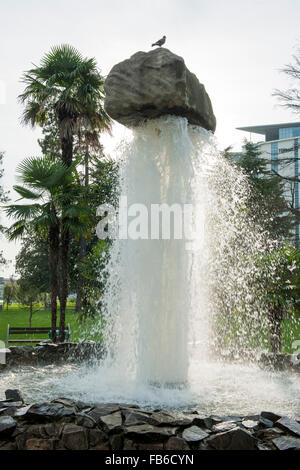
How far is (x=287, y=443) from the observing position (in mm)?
3230

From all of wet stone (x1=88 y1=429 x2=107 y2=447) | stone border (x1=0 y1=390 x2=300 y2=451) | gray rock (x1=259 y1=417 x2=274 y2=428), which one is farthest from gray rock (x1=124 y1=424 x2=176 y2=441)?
gray rock (x1=259 y1=417 x2=274 y2=428)

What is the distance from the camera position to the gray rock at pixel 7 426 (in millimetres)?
3432

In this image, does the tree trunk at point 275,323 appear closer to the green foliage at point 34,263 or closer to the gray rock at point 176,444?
the gray rock at point 176,444

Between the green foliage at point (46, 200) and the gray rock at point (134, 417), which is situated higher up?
the green foliage at point (46, 200)

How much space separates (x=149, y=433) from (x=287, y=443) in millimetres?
1081

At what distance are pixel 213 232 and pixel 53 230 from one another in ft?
14.5

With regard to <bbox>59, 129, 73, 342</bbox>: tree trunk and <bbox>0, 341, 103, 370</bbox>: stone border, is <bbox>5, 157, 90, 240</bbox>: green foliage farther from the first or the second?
<bbox>0, 341, 103, 370</bbox>: stone border

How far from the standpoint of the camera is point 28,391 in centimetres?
548

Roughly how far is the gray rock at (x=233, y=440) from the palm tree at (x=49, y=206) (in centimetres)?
827

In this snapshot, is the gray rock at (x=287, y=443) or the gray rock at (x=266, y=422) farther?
the gray rock at (x=266, y=422)

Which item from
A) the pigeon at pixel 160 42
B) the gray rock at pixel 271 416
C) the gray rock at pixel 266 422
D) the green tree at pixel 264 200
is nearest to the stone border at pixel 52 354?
the gray rock at pixel 271 416

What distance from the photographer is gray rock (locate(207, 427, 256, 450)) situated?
319cm

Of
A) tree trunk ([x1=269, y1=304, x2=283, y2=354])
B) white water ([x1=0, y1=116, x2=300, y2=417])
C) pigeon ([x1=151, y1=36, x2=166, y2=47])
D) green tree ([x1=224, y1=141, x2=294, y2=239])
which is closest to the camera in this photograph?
white water ([x1=0, y1=116, x2=300, y2=417])

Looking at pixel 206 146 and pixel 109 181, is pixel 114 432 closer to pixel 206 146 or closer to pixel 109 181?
pixel 206 146
